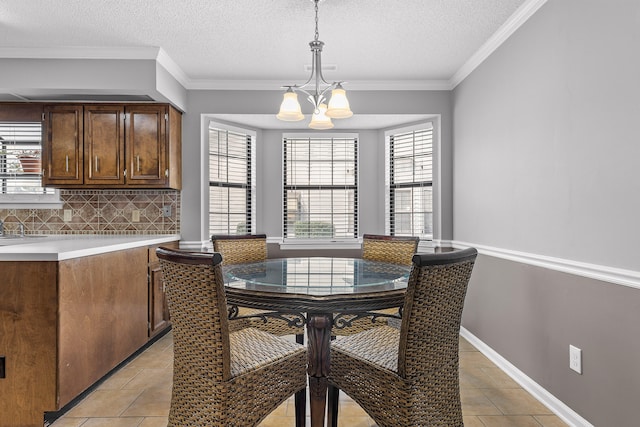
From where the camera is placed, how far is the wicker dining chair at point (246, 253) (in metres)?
2.52

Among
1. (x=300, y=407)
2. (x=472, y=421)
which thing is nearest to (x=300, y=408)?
(x=300, y=407)

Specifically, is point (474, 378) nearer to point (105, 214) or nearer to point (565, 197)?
point (565, 197)

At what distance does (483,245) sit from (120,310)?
283cm

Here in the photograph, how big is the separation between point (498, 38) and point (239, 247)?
251 centimetres

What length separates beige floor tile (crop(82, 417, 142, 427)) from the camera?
6.67 feet

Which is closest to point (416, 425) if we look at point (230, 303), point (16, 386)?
point (230, 303)

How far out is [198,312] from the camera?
1.38m

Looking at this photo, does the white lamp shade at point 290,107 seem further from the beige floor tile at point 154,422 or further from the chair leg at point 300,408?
the beige floor tile at point 154,422

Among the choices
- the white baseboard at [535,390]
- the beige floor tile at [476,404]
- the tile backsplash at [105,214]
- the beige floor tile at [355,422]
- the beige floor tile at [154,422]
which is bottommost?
Result: the beige floor tile at [355,422]

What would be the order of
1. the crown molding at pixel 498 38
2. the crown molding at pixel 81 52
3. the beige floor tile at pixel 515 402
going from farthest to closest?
1. the crown molding at pixel 81 52
2. the crown molding at pixel 498 38
3. the beige floor tile at pixel 515 402

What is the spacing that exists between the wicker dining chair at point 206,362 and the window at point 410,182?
2936 millimetres

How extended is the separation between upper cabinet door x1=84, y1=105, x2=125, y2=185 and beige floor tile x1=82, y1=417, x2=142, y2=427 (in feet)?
6.85

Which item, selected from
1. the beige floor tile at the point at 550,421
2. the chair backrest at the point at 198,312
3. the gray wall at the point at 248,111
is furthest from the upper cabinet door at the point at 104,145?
the beige floor tile at the point at 550,421

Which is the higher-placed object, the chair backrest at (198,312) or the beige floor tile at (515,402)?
the chair backrest at (198,312)
